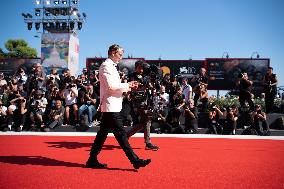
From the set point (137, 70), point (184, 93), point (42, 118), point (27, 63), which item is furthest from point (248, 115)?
point (27, 63)

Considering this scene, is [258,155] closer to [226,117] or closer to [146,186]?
[146,186]

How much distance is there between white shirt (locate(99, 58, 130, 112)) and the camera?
4.12 metres

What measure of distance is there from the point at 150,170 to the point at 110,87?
4.27 feet

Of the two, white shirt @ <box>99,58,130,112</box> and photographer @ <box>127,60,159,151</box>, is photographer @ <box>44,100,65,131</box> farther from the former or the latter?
white shirt @ <box>99,58,130,112</box>

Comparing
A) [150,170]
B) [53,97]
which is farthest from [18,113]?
[150,170]

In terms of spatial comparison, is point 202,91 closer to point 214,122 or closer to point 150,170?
point 214,122

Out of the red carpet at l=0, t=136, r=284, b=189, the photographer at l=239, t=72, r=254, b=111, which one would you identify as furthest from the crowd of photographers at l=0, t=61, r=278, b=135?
the red carpet at l=0, t=136, r=284, b=189

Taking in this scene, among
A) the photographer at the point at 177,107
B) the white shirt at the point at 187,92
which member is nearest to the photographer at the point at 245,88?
the white shirt at the point at 187,92

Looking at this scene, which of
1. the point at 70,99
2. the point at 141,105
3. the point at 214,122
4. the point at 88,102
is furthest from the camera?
the point at 70,99

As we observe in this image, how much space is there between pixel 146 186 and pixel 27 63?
1127 inches

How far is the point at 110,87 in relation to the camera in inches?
161

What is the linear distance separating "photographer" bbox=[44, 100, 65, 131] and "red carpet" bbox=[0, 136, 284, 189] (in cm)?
518

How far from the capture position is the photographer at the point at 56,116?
11.2 m

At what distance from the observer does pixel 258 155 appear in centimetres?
572
